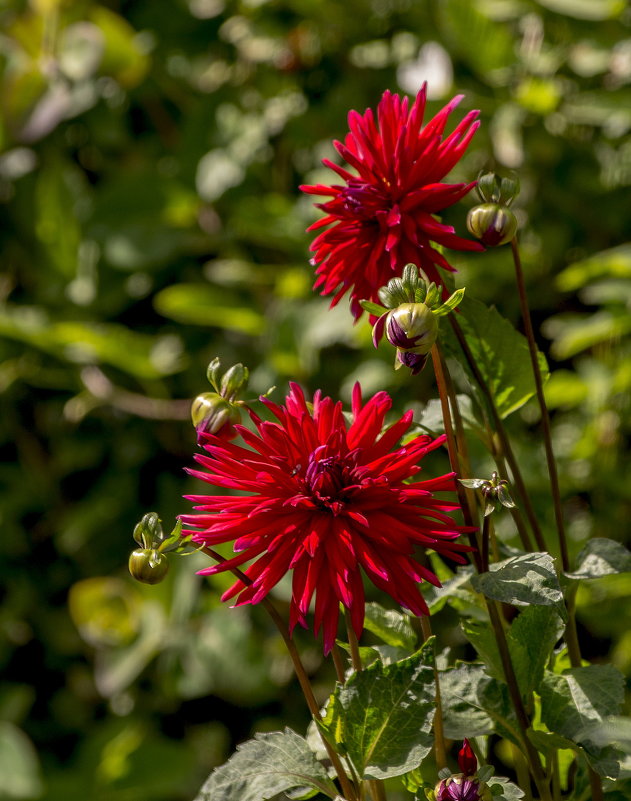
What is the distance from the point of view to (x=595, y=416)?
2.82 feet

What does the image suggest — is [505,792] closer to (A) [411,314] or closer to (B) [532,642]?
(B) [532,642]

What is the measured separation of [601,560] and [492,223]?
133 mm

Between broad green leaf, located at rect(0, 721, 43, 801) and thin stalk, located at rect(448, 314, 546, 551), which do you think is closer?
thin stalk, located at rect(448, 314, 546, 551)

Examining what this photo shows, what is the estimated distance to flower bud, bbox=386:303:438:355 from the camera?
0.94ft

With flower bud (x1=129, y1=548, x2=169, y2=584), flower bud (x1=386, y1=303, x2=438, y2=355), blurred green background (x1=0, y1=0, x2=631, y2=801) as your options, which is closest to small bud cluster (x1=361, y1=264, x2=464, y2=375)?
flower bud (x1=386, y1=303, x2=438, y2=355)

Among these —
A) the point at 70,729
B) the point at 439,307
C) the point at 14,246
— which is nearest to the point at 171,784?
the point at 70,729

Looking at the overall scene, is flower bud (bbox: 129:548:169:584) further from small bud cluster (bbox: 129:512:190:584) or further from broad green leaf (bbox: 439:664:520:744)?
broad green leaf (bbox: 439:664:520:744)

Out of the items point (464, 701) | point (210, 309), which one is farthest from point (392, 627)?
point (210, 309)

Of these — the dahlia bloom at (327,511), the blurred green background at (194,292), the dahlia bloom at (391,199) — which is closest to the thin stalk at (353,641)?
the dahlia bloom at (327,511)

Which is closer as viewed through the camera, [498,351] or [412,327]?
[412,327]

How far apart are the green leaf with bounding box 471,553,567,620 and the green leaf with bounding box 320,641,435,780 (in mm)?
31

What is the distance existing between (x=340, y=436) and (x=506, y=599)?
0.07m

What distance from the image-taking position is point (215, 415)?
1.12 feet

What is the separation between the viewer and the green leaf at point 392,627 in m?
0.39
